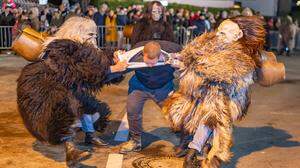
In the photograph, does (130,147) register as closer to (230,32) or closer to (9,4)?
(230,32)

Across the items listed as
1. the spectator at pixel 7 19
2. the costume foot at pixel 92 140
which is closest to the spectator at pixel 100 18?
the spectator at pixel 7 19

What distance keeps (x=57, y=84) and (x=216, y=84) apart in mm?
1578

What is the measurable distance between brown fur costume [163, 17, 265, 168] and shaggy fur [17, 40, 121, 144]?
2.93 ft

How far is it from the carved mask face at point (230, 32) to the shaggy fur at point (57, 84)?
1.20 m

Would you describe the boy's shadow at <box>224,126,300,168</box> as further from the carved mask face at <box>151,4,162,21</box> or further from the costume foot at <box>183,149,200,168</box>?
the carved mask face at <box>151,4,162,21</box>

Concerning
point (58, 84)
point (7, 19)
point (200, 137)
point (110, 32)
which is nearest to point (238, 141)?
point (200, 137)

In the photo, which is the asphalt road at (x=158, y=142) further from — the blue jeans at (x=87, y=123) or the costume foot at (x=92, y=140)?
the blue jeans at (x=87, y=123)

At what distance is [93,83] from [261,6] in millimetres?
25680

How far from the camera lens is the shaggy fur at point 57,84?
16.8ft

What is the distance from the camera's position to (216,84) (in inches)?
196

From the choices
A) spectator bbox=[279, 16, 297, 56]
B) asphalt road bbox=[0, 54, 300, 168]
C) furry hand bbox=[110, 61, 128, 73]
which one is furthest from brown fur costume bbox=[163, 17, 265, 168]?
spectator bbox=[279, 16, 297, 56]

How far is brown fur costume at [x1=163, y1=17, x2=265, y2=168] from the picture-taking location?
4.91 m

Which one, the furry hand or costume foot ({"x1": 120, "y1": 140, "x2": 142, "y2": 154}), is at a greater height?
the furry hand

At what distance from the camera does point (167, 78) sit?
601 cm
